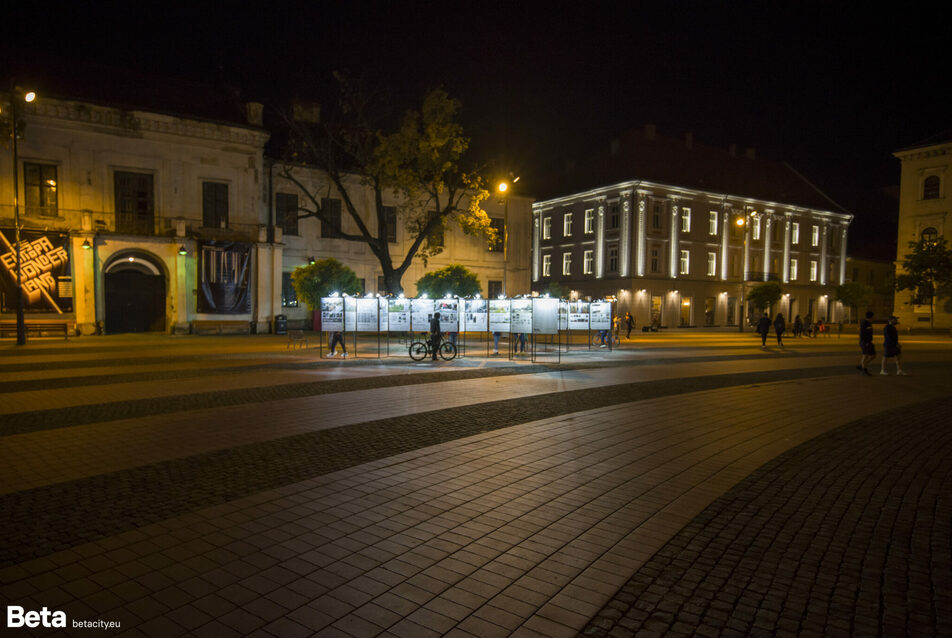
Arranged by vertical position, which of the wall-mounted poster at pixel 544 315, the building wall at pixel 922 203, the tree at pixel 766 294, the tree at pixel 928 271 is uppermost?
the building wall at pixel 922 203

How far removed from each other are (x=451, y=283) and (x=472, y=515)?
94.4 ft

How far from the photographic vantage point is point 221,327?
108 feet

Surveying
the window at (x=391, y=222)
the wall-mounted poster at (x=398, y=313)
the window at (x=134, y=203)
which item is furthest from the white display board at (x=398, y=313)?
the window at (x=391, y=222)

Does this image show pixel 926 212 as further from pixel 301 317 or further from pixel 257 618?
pixel 257 618

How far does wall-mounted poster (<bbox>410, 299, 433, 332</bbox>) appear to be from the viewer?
20.1m

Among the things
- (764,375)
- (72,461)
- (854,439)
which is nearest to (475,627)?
(72,461)

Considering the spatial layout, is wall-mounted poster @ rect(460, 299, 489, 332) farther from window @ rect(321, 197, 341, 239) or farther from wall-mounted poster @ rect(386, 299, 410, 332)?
window @ rect(321, 197, 341, 239)

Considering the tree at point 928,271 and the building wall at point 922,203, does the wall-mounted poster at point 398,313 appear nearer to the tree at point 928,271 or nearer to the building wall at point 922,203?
the tree at point 928,271

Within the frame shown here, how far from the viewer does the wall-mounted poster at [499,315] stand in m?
19.6

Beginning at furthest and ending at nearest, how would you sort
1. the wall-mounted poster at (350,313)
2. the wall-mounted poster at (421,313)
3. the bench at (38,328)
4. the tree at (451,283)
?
the tree at (451,283) < the bench at (38,328) < the wall-mounted poster at (421,313) < the wall-mounted poster at (350,313)

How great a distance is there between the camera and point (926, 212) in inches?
2094

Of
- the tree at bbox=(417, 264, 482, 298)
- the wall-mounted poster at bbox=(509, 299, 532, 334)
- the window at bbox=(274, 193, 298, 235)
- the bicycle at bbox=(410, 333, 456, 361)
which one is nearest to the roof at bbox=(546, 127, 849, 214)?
the tree at bbox=(417, 264, 482, 298)

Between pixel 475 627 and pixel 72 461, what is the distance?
5960mm

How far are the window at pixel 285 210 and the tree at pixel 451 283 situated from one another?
10902 mm
